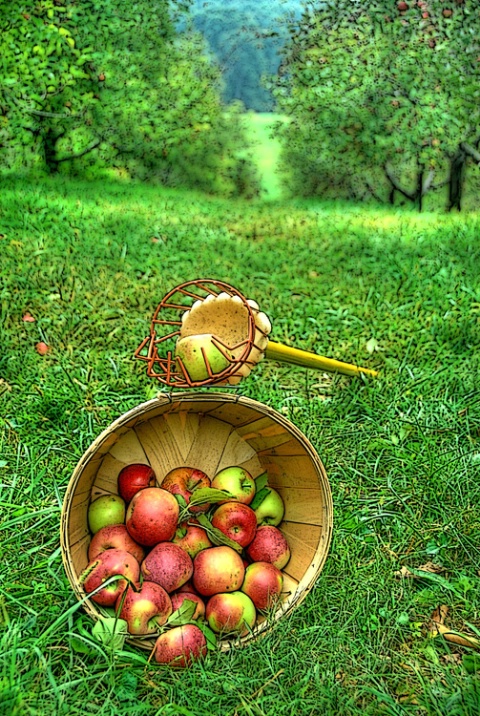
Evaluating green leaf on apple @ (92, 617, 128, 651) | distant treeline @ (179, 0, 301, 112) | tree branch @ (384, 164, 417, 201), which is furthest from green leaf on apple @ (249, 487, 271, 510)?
tree branch @ (384, 164, 417, 201)

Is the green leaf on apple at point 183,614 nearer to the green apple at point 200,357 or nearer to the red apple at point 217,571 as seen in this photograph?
the red apple at point 217,571

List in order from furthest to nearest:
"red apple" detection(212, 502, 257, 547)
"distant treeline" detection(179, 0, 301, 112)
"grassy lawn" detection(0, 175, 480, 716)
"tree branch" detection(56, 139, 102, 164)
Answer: "distant treeline" detection(179, 0, 301, 112)
"tree branch" detection(56, 139, 102, 164)
"red apple" detection(212, 502, 257, 547)
"grassy lawn" detection(0, 175, 480, 716)

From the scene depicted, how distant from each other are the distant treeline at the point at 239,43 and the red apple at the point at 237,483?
880 cm

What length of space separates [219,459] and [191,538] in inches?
Answer: 13.9

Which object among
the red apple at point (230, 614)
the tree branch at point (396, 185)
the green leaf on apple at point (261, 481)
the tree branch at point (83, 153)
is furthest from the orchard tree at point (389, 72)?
the tree branch at point (396, 185)

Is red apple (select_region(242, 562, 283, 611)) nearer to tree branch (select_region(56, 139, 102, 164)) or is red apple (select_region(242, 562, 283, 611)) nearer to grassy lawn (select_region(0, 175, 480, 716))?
grassy lawn (select_region(0, 175, 480, 716))

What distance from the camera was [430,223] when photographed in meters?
6.76

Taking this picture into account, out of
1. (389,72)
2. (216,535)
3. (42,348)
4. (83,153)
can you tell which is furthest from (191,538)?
(83,153)

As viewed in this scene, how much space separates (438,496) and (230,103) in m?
16.9

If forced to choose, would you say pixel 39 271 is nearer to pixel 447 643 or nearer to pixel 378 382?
pixel 378 382

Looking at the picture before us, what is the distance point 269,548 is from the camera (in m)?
2.20

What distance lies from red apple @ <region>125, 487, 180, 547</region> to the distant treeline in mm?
9023

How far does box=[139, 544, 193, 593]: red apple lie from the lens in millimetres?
2020

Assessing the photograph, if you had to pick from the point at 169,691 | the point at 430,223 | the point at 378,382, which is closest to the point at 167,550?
the point at 169,691
